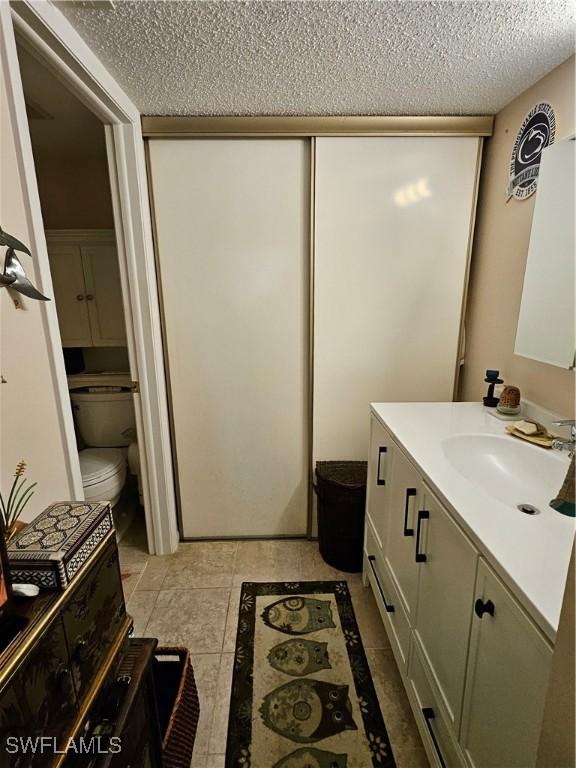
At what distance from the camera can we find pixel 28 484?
3.04ft

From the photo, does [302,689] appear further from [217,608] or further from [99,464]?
[99,464]

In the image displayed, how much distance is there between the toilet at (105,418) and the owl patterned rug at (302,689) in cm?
119

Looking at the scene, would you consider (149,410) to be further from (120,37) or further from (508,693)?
(508,693)

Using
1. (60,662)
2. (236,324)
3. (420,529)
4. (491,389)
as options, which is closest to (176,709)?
(60,662)

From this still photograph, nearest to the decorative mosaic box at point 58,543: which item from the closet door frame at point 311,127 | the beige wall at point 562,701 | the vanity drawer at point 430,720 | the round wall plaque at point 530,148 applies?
the beige wall at point 562,701

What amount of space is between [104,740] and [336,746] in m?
0.88

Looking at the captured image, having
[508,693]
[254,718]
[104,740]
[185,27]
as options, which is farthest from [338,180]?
[254,718]

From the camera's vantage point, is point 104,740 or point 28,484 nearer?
point 104,740

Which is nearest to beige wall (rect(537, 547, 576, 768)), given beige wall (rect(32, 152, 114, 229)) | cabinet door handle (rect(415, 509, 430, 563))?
cabinet door handle (rect(415, 509, 430, 563))

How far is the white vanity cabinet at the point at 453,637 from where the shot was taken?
0.67 meters

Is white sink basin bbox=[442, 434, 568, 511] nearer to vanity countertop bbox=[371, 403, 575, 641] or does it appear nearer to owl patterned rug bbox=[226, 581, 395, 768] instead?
vanity countertop bbox=[371, 403, 575, 641]

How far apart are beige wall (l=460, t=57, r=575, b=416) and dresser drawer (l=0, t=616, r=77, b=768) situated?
1.58 meters

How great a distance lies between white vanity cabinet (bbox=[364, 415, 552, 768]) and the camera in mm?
668

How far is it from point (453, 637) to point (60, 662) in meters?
0.87
